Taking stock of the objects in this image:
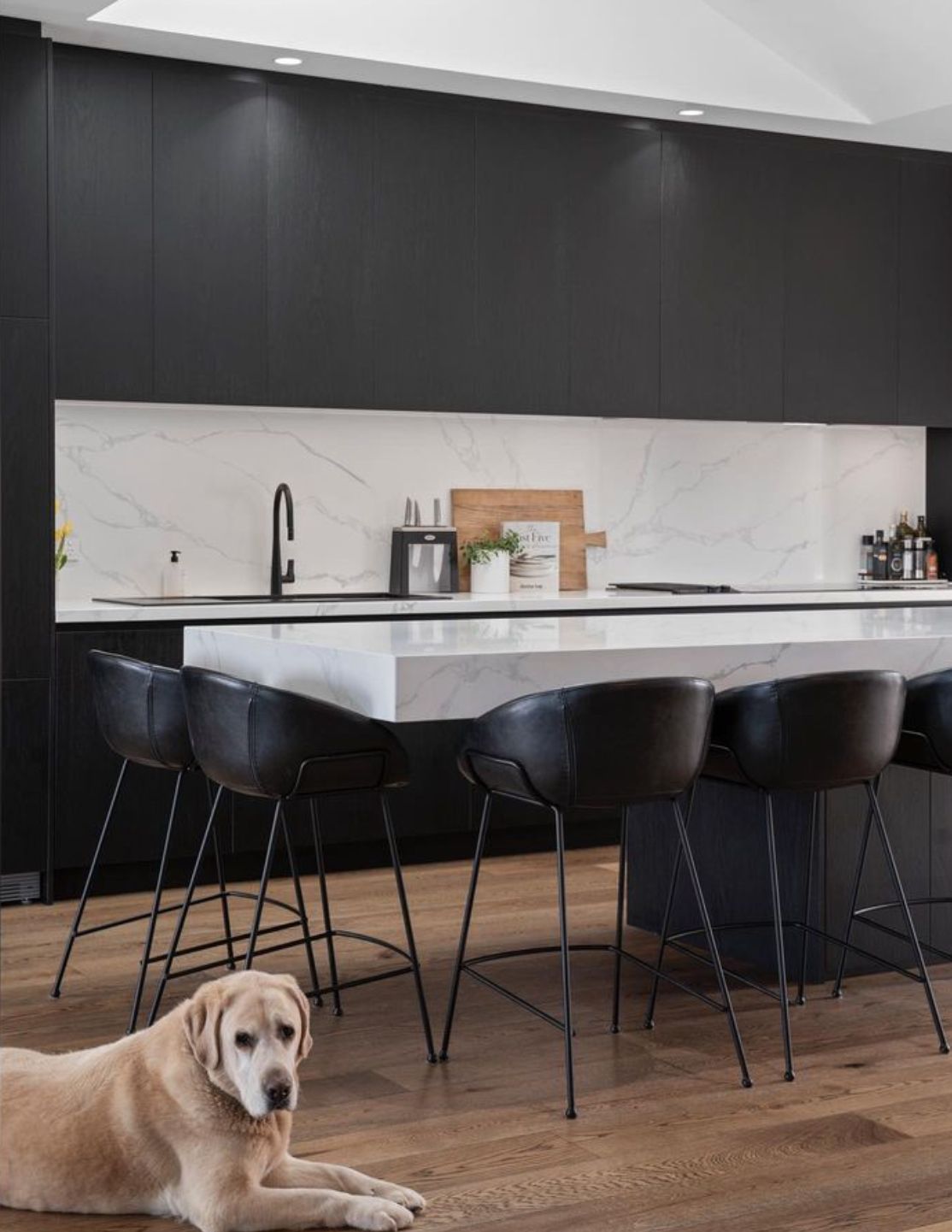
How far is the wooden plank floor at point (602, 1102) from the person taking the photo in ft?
9.65

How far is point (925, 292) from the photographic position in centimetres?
713

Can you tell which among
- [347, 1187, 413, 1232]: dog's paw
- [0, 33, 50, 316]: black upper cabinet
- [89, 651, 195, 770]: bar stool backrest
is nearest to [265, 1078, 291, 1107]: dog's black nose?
[347, 1187, 413, 1232]: dog's paw

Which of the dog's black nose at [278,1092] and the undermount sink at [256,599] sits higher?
the undermount sink at [256,599]

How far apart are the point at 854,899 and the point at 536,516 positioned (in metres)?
2.86

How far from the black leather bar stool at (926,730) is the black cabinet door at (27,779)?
2462 millimetres

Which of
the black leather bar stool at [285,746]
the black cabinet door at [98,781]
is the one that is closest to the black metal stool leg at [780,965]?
the black leather bar stool at [285,746]

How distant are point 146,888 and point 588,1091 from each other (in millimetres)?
2353

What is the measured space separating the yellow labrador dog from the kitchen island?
0.83 metres

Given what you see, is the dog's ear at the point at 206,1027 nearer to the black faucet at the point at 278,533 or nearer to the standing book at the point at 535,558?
the black faucet at the point at 278,533

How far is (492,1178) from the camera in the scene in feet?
10.0

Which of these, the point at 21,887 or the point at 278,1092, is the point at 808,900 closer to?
the point at 278,1092

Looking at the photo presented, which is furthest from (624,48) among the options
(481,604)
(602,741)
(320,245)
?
(602,741)

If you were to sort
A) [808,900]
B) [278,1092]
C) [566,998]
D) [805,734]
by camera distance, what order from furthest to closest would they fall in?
[808,900]
[805,734]
[566,998]
[278,1092]

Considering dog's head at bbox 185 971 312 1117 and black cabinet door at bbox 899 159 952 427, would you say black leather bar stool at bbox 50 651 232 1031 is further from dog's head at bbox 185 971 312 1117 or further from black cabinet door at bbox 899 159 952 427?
black cabinet door at bbox 899 159 952 427
